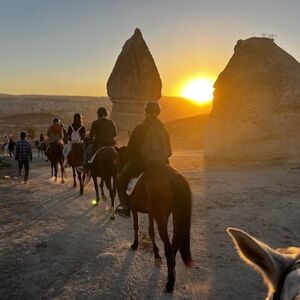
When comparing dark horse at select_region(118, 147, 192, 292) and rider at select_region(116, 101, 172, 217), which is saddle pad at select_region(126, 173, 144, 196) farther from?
dark horse at select_region(118, 147, 192, 292)

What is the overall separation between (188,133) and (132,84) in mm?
7541

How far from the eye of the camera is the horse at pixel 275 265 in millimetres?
1991

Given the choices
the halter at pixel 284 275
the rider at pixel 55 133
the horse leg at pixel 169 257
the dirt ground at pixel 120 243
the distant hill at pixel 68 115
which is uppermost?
the halter at pixel 284 275

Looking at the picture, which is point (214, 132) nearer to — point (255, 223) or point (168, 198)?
point (255, 223)

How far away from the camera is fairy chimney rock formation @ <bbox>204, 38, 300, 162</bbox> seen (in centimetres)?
1739

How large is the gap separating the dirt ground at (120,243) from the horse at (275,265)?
3.89 metres

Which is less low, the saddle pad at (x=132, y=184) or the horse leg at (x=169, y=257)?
the saddle pad at (x=132, y=184)

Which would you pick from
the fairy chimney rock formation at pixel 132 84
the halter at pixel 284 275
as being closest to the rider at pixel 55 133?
the halter at pixel 284 275

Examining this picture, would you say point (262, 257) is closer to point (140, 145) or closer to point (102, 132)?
point (140, 145)

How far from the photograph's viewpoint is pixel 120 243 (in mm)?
8148

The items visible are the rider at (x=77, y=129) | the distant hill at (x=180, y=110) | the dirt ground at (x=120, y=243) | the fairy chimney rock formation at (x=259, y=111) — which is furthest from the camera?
the distant hill at (x=180, y=110)

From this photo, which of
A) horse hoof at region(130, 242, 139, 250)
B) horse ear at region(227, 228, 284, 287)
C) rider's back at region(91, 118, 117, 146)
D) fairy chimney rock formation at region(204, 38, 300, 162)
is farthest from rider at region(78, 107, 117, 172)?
horse ear at region(227, 228, 284, 287)

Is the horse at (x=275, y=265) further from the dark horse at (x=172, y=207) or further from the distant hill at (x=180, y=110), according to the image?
the distant hill at (x=180, y=110)

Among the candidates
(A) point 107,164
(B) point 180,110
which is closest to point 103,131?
(A) point 107,164
